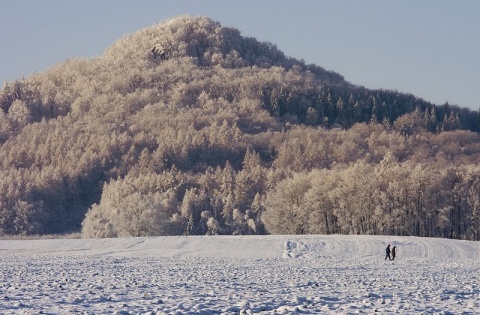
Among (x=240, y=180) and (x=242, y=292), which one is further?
(x=240, y=180)

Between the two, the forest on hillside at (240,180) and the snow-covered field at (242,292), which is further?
the forest on hillside at (240,180)

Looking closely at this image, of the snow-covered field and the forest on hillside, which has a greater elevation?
the forest on hillside

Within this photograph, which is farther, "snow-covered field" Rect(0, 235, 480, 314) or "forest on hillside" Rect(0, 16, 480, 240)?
"forest on hillside" Rect(0, 16, 480, 240)

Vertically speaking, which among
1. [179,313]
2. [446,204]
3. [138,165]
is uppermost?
[138,165]

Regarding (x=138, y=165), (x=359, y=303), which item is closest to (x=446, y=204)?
(x=359, y=303)

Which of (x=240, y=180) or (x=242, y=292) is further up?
(x=240, y=180)

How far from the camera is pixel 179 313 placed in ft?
61.0

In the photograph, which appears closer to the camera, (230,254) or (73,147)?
(230,254)

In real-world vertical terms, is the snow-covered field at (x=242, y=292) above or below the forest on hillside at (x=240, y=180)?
below

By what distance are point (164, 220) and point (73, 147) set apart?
8719cm

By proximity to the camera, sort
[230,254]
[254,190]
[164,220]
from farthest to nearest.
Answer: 1. [254,190]
2. [164,220]
3. [230,254]

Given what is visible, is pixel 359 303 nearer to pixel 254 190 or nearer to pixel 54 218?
pixel 254 190

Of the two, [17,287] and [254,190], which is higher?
[254,190]

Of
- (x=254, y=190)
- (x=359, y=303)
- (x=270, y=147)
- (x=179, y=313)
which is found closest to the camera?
(x=179, y=313)
